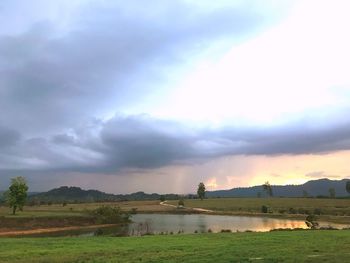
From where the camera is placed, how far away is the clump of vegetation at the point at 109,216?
108 m

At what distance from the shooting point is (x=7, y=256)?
96.5 feet

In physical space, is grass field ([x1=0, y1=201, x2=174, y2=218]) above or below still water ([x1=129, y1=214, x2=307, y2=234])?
above

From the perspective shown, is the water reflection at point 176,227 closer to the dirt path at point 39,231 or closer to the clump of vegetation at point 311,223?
the dirt path at point 39,231

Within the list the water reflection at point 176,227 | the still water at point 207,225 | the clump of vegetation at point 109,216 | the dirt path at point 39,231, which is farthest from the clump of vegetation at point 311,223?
the clump of vegetation at point 109,216

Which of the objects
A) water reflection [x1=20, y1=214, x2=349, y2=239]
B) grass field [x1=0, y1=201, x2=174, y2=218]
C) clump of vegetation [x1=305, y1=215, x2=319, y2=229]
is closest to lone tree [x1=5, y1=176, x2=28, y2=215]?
grass field [x1=0, y1=201, x2=174, y2=218]

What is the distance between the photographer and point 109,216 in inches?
4279

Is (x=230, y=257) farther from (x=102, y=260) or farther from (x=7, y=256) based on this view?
(x=7, y=256)

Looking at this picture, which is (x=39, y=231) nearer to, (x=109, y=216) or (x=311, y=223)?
(x=109, y=216)

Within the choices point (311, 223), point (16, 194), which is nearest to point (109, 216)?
point (16, 194)

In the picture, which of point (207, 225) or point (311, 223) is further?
point (207, 225)

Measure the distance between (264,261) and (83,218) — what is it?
283 feet

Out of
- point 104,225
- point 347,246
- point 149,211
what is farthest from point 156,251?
point 149,211

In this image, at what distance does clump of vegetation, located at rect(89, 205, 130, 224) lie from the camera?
107519mm

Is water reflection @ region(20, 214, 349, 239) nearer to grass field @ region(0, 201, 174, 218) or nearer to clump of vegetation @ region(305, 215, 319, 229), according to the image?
clump of vegetation @ region(305, 215, 319, 229)
